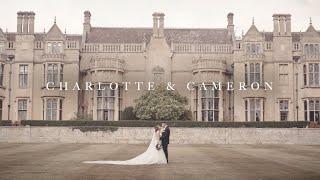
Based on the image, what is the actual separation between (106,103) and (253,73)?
1384 cm

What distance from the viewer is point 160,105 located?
4300 cm

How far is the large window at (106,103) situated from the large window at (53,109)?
3.62m

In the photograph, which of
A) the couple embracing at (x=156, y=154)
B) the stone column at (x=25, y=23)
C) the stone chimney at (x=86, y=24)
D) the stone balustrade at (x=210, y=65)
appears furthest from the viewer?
the stone chimney at (x=86, y=24)

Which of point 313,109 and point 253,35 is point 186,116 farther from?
point 313,109

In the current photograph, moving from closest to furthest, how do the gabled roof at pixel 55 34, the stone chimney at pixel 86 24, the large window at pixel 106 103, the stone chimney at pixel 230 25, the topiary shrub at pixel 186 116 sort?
the topiary shrub at pixel 186 116 → the large window at pixel 106 103 → the gabled roof at pixel 55 34 → the stone chimney at pixel 86 24 → the stone chimney at pixel 230 25

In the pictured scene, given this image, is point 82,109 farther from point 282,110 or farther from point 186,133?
point 282,110

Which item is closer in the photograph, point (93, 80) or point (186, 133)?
point (186, 133)

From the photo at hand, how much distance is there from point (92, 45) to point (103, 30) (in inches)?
150

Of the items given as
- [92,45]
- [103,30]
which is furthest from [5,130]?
[103,30]

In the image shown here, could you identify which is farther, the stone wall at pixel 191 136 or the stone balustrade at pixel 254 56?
the stone balustrade at pixel 254 56

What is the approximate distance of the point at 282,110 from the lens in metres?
46.6

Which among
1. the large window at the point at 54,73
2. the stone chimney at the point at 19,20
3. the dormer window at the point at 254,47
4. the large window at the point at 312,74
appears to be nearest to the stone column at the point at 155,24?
the dormer window at the point at 254,47

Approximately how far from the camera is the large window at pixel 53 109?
45.6m

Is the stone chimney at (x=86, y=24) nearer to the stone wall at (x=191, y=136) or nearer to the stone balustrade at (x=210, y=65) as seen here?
the stone balustrade at (x=210, y=65)
